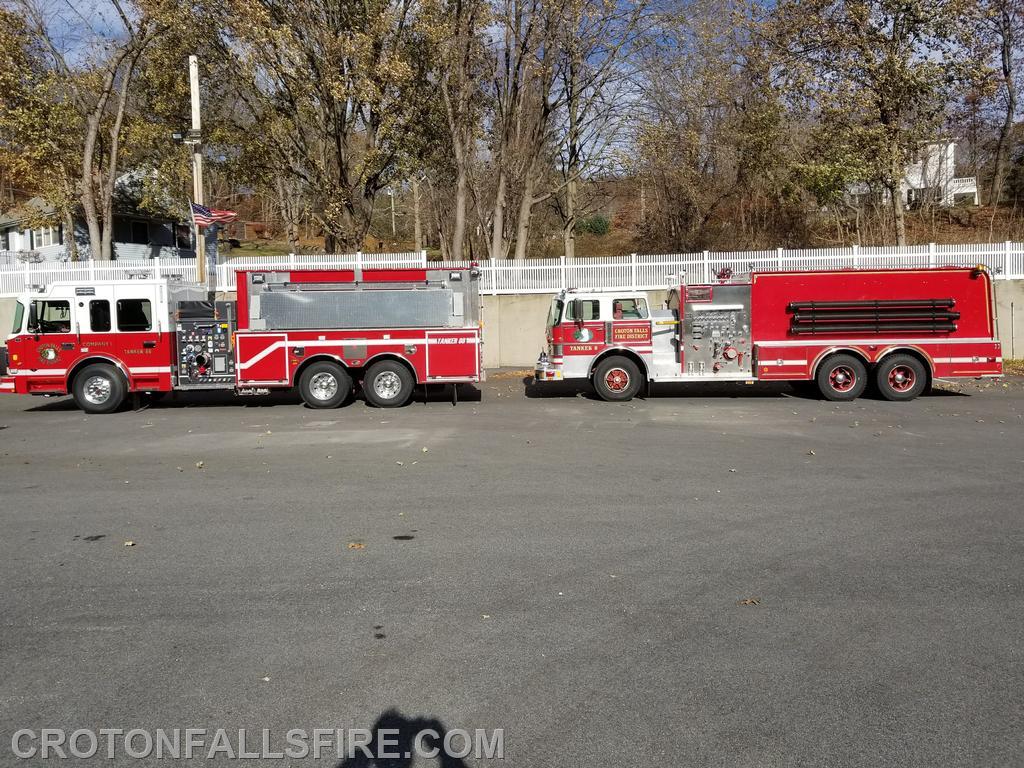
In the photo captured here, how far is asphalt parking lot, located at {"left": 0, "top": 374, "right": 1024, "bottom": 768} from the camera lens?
3.93 metres

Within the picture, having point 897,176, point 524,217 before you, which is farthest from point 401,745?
point 524,217

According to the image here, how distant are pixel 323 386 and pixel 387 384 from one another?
123cm

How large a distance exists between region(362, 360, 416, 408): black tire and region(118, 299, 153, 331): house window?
4.36m

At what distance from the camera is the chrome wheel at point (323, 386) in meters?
16.9

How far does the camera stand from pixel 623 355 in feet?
57.9

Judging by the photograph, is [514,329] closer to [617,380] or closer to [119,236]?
[617,380]

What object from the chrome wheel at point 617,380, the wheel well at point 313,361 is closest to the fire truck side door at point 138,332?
the wheel well at point 313,361

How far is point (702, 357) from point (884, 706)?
13887mm

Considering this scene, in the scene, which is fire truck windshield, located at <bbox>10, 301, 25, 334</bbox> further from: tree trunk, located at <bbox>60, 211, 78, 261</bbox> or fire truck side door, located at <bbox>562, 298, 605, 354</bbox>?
tree trunk, located at <bbox>60, 211, 78, 261</bbox>

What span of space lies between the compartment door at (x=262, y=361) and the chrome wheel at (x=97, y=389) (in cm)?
248

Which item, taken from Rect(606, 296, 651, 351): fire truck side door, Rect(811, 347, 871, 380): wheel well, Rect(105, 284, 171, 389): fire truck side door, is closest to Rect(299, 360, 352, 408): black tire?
Rect(105, 284, 171, 389): fire truck side door

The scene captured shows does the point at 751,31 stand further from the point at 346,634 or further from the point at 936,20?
the point at 346,634

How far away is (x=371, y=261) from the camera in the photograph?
24.7 metres

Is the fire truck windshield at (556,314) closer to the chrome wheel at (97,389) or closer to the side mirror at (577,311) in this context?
the side mirror at (577,311)
